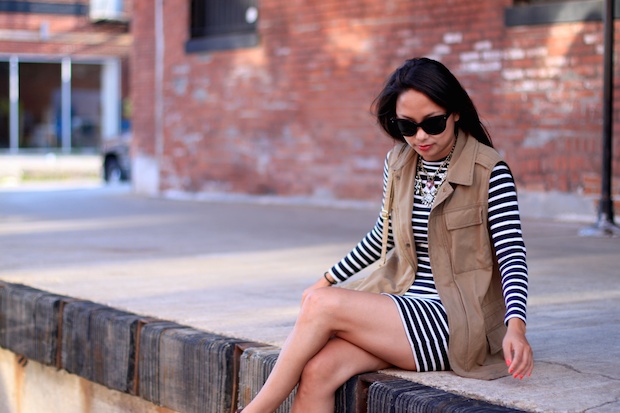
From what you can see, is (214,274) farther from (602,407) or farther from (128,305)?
(602,407)

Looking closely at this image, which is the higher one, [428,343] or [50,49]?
[50,49]

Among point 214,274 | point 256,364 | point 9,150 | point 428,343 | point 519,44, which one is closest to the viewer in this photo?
point 428,343

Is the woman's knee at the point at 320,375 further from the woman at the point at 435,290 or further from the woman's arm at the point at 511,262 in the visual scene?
the woman's arm at the point at 511,262

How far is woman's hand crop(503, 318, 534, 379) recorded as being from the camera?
312 centimetres

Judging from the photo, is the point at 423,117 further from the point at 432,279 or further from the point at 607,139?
the point at 607,139

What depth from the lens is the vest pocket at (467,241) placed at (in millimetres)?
3596

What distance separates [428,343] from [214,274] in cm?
308

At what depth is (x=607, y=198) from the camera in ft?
27.0

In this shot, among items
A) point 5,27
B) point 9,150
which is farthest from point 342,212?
point 9,150

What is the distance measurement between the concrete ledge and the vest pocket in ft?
1.52

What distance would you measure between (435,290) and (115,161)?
1809cm

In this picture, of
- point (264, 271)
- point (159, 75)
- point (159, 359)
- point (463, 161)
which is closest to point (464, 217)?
point (463, 161)

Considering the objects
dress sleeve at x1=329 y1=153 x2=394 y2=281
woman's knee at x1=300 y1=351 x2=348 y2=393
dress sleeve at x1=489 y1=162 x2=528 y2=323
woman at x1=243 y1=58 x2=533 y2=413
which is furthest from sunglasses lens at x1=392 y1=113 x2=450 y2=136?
woman's knee at x1=300 y1=351 x2=348 y2=393

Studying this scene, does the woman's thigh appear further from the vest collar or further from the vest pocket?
the vest collar
